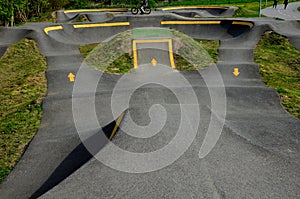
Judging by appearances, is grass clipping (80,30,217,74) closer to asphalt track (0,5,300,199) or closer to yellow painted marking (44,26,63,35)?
asphalt track (0,5,300,199)

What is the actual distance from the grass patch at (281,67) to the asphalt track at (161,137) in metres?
0.66

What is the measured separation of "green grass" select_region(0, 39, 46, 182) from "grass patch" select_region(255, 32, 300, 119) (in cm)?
1243

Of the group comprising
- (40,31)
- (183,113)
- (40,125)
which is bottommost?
(40,125)

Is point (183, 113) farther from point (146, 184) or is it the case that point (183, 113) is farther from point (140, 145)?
point (146, 184)

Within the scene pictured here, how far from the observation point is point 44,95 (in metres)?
15.0

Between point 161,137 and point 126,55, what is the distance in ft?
45.5

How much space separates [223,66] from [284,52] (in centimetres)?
667

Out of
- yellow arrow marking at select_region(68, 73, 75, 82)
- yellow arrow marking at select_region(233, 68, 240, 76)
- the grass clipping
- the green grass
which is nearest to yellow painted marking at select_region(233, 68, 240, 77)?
yellow arrow marking at select_region(233, 68, 240, 76)

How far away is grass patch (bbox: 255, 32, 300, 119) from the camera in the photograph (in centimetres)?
1374

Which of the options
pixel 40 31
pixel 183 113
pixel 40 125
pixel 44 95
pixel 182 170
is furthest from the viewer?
pixel 40 31

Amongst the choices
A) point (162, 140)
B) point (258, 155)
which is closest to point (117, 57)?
point (162, 140)

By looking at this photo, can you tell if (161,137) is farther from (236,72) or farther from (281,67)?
(281,67)

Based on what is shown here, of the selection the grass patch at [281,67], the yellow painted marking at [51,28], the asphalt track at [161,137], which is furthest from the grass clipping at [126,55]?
the yellow painted marking at [51,28]

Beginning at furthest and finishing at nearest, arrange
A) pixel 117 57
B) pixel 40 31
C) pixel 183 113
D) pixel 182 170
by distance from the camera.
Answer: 1. pixel 40 31
2. pixel 117 57
3. pixel 183 113
4. pixel 182 170
